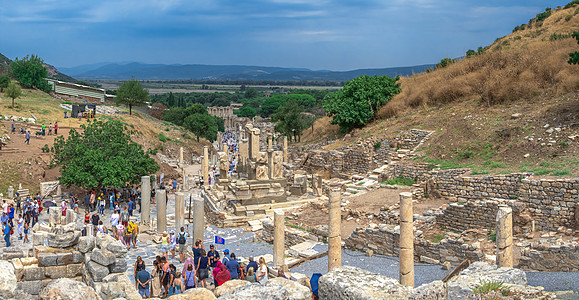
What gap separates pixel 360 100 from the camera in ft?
109

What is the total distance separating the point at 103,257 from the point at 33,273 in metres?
1.55

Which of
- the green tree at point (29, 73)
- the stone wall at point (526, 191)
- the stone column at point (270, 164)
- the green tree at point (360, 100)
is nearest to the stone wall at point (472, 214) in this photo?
the stone wall at point (526, 191)

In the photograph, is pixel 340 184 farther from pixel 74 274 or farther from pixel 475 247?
pixel 74 274

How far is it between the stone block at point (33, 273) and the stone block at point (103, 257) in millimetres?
1079

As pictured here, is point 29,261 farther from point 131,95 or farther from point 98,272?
point 131,95

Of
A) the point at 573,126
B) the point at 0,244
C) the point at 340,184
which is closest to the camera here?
the point at 0,244

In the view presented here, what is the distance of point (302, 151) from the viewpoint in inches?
1364

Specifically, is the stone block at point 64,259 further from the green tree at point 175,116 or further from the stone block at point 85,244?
the green tree at point 175,116

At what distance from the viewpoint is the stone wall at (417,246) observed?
1302 cm

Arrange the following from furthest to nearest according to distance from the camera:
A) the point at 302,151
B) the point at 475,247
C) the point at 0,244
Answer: the point at 302,151, the point at 0,244, the point at 475,247

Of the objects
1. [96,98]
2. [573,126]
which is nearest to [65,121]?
[96,98]

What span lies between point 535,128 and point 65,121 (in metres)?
37.6

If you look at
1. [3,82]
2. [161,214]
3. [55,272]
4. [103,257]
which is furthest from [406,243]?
[3,82]

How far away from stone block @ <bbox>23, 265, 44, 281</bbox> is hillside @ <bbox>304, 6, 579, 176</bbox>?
1466cm
